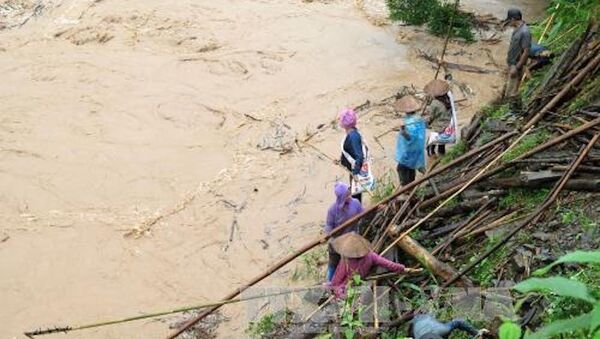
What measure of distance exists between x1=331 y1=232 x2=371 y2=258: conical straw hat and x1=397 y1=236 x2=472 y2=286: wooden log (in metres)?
0.46

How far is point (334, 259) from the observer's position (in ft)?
18.1

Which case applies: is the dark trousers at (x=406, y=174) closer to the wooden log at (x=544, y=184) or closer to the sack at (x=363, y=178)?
the sack at (x=363, y=178)

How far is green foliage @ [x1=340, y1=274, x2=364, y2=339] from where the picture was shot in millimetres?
4219

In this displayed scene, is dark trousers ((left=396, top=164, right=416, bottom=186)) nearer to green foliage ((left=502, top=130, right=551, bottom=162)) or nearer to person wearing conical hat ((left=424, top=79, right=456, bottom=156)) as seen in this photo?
person wearing conical hat ((left=424, top=79, right=456, bottom=156))

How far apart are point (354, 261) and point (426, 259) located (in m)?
0.56

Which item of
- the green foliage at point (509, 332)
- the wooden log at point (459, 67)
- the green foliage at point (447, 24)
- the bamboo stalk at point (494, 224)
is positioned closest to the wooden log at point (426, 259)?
the bamboo stalk at point (494, 224)

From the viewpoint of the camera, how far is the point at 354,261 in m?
4.77

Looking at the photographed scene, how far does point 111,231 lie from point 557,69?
5489 mm

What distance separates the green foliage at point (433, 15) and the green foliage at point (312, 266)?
21.1ft

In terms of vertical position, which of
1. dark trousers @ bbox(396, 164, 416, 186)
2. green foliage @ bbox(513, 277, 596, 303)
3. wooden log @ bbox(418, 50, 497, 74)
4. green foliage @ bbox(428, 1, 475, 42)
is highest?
green foliage @ bbox(513, 277, 596, 303)

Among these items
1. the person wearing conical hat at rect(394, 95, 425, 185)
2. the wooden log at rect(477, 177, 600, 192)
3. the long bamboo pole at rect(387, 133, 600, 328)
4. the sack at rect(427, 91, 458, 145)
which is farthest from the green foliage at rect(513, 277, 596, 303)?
the sack at rect(427, 91, 458, 145)

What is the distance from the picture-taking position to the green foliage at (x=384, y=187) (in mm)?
7133

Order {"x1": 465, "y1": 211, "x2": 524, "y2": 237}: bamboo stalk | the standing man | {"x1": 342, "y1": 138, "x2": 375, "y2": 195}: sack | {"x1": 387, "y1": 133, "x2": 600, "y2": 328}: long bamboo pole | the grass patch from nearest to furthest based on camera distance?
1. {"x1": 387, "y1": 133, "x2": 600, "y2": 328}: long bamboo pole
2. the grass patch
3. {"x1": 465, "y1": 211, "x2": 524, "y2": 237}: bamboo stalk
4. {"x1": 342, "y1": 138, "x2": 375, "y2": 195}: sack
5. the standing man

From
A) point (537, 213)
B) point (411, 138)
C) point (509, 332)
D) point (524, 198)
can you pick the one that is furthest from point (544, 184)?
point (509, 332)
